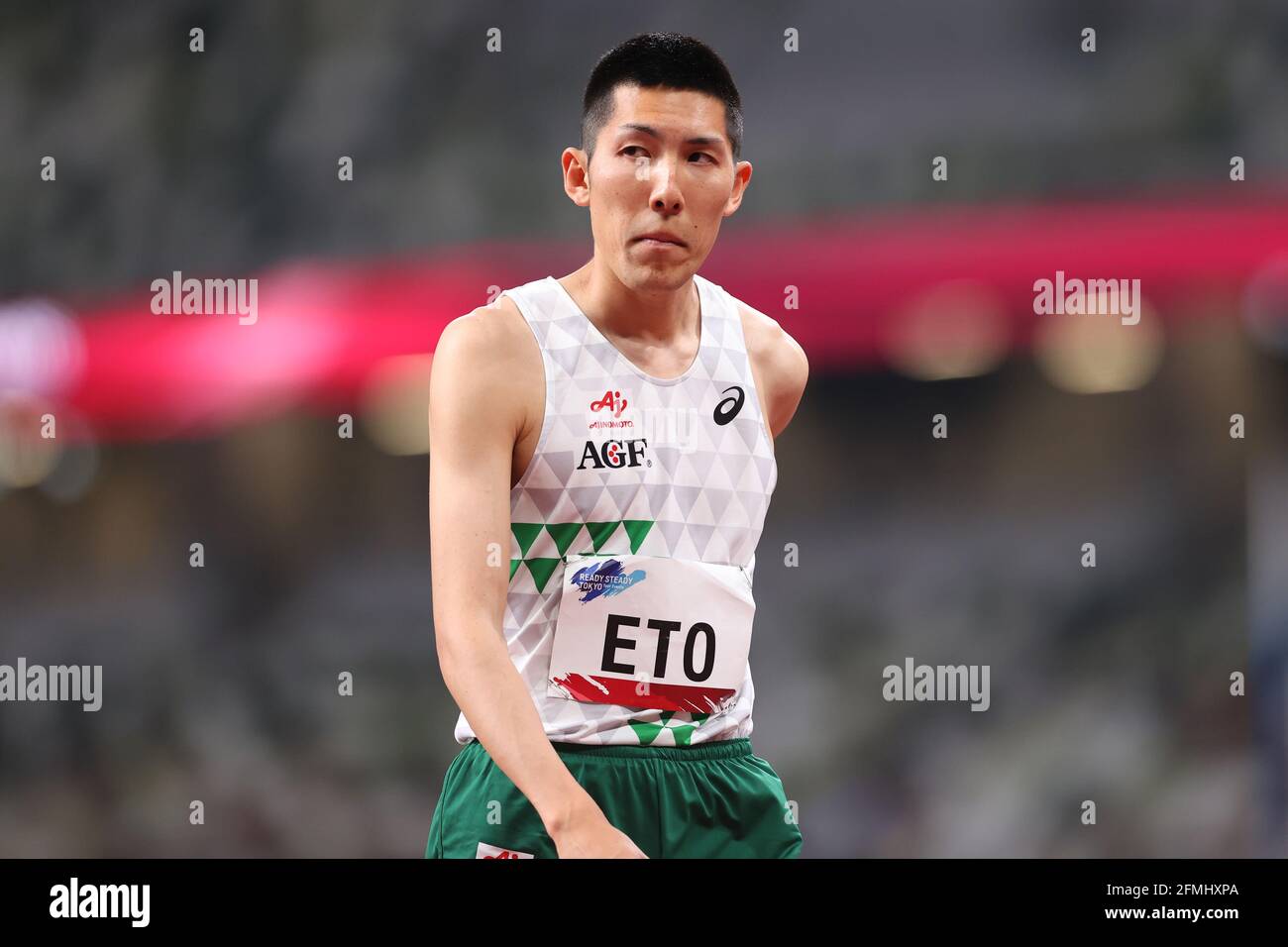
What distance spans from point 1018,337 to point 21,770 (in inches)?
151

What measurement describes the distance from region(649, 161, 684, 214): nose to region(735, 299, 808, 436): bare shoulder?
1.22 feet

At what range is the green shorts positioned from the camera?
203 centimetres

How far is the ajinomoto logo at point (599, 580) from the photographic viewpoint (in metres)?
2.07

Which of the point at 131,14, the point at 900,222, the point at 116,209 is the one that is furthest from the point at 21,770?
the point at 900,222

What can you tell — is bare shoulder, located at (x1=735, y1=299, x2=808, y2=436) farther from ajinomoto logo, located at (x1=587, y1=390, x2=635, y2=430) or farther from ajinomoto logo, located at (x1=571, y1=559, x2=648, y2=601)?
ajinomoto logo, located at (x1=571, y1=559, x2=648, y2=601)

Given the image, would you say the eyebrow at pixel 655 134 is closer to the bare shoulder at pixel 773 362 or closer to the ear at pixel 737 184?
the ear at pixel 737 184

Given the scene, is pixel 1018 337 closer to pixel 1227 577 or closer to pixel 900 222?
pixel 900 222

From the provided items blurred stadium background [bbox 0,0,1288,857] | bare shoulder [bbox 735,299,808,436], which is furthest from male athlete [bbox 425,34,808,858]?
blurred stadium background [bbox 0,0,1288,857]

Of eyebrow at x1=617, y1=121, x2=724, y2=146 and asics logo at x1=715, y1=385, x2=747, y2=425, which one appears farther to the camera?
asics logo at x1=715, y1=385, x2=747, y2=425

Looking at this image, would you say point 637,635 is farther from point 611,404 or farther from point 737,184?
point 737,184

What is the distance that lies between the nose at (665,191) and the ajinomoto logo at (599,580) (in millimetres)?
529

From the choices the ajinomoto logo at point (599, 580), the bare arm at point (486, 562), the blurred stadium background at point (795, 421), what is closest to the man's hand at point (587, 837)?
the bare arm at point (486, 562)

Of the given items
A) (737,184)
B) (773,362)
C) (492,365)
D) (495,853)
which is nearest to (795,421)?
(773,362)

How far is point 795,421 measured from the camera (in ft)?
Result: 16.2
